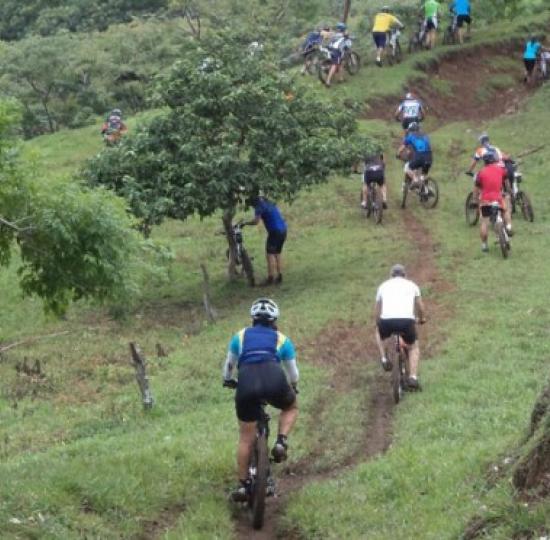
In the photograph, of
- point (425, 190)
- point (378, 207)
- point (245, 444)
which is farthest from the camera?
point (425, 190)

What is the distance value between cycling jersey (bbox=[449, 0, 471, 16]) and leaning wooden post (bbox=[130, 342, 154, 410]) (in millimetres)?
27990

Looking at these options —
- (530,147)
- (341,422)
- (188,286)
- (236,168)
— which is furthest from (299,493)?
(530,147)

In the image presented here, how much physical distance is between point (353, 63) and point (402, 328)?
80.0 feet

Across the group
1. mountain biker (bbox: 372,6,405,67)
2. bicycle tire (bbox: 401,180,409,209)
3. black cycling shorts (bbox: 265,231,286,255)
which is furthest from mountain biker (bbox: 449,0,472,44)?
black cycling shorts (bbox: 265,231,286,255)

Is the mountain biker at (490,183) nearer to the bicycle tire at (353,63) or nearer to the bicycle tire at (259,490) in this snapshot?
the bicycle tire at (259,490)

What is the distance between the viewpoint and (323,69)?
3556cm

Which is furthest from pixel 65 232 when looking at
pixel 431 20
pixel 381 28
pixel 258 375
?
pixel 431 20

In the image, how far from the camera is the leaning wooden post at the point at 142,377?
13945 millimetres

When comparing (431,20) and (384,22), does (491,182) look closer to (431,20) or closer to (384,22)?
(384,22)

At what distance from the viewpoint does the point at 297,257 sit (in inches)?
968

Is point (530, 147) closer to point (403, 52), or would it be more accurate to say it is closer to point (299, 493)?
point (403, 52)

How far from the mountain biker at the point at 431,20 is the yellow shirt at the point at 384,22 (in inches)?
71.9

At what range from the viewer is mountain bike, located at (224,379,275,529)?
9609 millimetres

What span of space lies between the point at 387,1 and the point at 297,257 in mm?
28581
